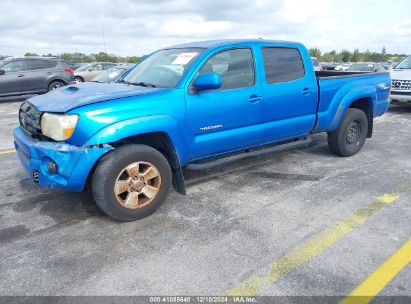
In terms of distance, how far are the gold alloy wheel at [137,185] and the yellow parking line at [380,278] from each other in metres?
2.02

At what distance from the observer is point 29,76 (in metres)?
14.0

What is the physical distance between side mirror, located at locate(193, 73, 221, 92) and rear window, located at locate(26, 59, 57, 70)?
497 inches

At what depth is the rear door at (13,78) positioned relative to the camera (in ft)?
44.8

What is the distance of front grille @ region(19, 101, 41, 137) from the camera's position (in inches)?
142

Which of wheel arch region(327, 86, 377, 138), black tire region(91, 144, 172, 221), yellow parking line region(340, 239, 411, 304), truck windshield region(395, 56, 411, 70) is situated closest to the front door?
black tire region(91, 144, 172, 221)

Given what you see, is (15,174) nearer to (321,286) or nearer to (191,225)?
(191,225)

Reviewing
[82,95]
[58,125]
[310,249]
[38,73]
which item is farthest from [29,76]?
[310,249]

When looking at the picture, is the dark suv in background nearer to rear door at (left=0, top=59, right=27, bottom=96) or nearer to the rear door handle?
rear door at (left=0, top=59, right=27, bottom=96)

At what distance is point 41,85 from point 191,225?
499 inches

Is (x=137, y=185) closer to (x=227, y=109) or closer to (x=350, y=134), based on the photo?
(x=227, y=109)

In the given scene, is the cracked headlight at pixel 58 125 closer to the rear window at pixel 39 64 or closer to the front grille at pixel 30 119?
the front grille at pixel 30 119

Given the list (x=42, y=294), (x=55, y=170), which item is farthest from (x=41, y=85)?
(x=42, y=294)

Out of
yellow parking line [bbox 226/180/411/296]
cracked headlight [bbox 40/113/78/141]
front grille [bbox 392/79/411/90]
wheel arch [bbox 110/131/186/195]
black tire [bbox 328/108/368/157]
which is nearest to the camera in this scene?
yellow parking line [bbox 226/180/411/296]

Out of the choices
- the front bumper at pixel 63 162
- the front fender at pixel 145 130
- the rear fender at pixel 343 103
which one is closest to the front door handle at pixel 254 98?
the front fender at pixel 145 130
